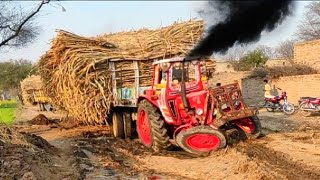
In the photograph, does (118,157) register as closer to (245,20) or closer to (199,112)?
(199,112)

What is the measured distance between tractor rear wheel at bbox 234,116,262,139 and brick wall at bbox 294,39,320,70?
1278 cm

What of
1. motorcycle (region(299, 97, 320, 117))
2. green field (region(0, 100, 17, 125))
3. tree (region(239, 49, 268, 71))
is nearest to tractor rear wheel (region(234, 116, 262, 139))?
green field (region(0, 100, 17, 125))

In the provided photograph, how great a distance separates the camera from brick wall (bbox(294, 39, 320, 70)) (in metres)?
22.2

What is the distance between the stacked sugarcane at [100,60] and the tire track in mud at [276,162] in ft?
11.7

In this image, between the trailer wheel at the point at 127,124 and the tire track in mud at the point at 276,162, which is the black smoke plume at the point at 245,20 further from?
the trailer wheel at the point at 127,124

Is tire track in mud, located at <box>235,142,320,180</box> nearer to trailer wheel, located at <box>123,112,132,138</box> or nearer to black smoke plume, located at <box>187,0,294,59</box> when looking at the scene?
black smoke plume, located at <box>187,0,294,59</box>

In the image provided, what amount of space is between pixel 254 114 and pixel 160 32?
4366mm

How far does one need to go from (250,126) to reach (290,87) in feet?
40.2

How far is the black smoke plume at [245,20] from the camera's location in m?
3.72

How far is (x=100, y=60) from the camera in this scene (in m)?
12.2

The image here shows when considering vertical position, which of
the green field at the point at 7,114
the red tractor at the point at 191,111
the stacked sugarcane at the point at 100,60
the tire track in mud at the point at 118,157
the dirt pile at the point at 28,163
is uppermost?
the stacked sugarcane at the point at 100,60

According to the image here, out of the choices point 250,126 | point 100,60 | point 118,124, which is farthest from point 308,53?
point 100,60

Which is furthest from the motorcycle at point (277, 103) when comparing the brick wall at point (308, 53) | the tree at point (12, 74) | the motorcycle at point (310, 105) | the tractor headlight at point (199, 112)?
the tree at point (12, 74)

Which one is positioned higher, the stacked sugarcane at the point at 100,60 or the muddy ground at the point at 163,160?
the stacked sugarcane at the point at 100,60
